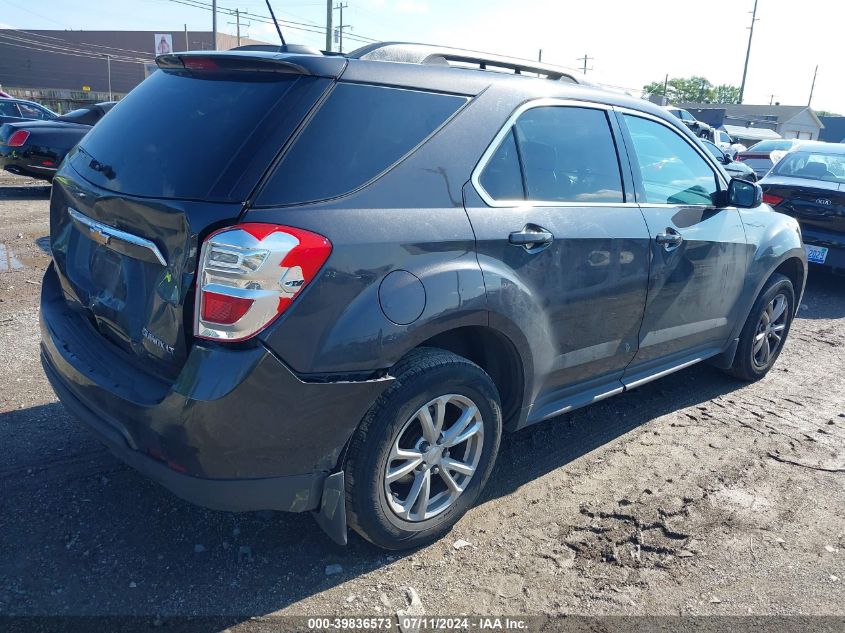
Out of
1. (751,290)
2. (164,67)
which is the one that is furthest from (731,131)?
(164,67)

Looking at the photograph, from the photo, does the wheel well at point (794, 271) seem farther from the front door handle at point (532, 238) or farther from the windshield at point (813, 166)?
the windshield at point (813, 166)

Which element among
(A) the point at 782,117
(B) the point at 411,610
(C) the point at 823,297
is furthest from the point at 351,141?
(A) the point at 782,117

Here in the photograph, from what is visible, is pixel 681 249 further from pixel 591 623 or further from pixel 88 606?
pixel 88 606

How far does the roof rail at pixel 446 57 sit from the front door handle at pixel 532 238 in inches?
32.1

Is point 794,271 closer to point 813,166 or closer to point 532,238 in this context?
point 532,238

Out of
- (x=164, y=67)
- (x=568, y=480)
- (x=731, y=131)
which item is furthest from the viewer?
(x=731, y=131)

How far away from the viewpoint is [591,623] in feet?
8.29

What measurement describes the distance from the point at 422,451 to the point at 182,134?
4.99 ft

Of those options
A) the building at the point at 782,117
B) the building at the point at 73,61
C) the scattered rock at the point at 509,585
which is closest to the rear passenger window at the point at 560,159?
the scattered rock at the point at 509,585

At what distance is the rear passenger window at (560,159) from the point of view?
9.75 feet

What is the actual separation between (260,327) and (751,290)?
3.58 metres

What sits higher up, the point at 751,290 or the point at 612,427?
the point at 751,290

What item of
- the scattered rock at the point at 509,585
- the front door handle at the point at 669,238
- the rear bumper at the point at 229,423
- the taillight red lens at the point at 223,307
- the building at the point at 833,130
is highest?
the building at the point at 833,130

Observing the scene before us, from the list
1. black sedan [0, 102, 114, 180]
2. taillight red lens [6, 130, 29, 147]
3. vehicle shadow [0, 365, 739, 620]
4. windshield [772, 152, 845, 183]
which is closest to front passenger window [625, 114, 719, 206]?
vehicle shadow [0, 365, 739, 620]
